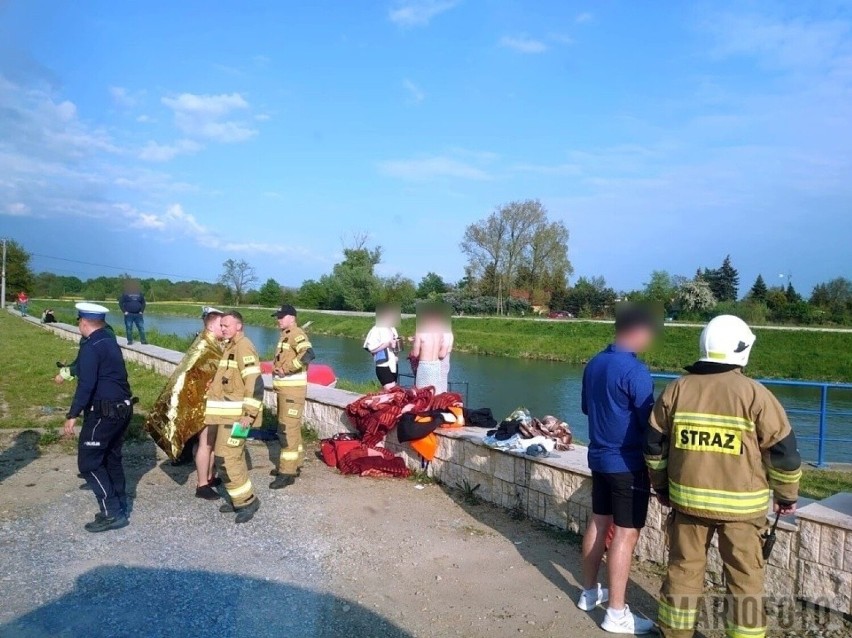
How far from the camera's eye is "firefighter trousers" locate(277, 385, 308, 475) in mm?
6160

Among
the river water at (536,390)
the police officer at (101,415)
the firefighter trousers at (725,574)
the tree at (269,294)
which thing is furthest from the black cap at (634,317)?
the tree at (269,294)

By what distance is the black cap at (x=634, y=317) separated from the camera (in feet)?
12.5

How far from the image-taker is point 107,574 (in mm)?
4137

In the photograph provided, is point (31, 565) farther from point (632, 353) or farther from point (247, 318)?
point (247, 318)

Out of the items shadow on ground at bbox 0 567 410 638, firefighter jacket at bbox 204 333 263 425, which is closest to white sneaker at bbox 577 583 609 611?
shadow on ground at bbox 0 567 410 638

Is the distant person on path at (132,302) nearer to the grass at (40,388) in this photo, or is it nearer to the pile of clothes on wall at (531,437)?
the grass at (40,388)

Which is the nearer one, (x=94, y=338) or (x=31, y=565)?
(x=31, y=565)

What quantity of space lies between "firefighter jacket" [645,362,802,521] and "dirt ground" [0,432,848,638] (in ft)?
3.36

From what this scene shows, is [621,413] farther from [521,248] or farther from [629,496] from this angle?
[521,248]

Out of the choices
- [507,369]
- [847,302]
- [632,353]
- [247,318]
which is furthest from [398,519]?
[247,318]

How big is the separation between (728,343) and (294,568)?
2966mm

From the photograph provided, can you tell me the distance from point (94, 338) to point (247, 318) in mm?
52568

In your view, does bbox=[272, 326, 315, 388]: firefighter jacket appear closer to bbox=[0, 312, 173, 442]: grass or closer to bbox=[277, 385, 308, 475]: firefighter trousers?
bbox=[277, 385, 308, 475]: firefighter trousers

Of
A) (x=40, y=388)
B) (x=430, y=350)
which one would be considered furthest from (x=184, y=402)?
(x=40, y=388)
